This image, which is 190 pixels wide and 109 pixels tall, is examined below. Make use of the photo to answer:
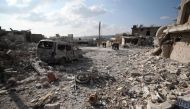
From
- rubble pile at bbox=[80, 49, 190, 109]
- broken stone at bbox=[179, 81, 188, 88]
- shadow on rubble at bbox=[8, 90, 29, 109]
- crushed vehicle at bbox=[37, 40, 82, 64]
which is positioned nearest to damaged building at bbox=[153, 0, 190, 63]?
rubble pile at bbox=[80, 49, 190, 109]

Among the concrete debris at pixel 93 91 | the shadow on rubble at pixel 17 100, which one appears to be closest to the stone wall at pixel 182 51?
the concrete debris at pixel 93 91

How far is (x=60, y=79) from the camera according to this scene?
8.48 metres

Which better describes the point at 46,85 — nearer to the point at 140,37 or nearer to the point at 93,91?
the point at 93,91

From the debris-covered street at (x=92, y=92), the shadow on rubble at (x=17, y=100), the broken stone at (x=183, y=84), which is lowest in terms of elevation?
the shadow on rubble at (x=17, y=100)

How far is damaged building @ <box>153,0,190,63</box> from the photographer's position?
11852 millimetres

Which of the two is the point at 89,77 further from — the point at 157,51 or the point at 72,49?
the point at 157,51

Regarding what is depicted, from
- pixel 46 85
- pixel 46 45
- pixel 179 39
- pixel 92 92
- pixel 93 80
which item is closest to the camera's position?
pixel 92 92

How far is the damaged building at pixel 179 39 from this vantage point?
1185cm

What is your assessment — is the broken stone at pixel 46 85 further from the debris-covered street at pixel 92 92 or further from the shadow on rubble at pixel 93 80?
the shadow on rubble at pixel 93 80

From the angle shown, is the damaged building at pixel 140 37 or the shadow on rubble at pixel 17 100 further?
the damaged building at pixel 140 37

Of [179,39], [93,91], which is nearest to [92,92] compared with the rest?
[93,91]

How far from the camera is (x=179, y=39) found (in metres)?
13.7

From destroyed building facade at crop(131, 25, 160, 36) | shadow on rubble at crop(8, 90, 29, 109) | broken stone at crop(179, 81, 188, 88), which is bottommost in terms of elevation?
shadow on rubble at crop(8, 90, 29, 109)

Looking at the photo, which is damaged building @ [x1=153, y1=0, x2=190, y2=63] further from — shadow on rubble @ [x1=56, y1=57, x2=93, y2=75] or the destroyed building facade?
the destroyed building facade
